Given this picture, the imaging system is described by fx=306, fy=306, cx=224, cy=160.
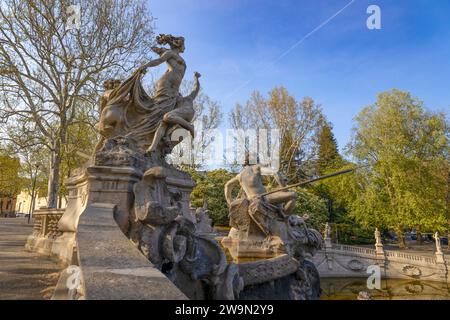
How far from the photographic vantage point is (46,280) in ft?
11.4

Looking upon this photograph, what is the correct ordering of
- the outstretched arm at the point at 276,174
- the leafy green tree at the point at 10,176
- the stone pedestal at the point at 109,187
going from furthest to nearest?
the leafy green tree at the point at 10,176, the outstretched arm at the point at 276,174, the stone pedestal at the point at 109,187

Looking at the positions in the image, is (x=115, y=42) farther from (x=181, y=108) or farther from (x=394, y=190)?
(x=394, y=190)

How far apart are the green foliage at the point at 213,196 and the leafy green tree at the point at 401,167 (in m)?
11.5

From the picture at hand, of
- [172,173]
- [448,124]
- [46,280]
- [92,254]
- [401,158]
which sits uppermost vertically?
[448,124]

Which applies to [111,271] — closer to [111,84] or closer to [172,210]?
[172,210]

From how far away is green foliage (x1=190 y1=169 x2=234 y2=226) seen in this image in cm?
2534

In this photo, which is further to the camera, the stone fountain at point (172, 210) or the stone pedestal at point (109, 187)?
the stone pedestal at point (109, 187)

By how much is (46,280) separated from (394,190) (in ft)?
92.9

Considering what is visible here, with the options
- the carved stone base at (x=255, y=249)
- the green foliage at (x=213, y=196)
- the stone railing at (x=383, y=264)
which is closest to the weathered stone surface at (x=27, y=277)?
the carved stone base at (x=255, y=249)

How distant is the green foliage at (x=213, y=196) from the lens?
25344mm

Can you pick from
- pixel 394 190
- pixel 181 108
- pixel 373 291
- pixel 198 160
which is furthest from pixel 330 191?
pixel 181 108

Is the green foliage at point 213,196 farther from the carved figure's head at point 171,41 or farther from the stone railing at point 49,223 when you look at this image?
the carved figure's head at point 171,41

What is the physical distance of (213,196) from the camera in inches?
1021

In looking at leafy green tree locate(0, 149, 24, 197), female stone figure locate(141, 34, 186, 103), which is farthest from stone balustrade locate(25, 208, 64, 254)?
leafy green tree locate(0, 149, 24, 197)
